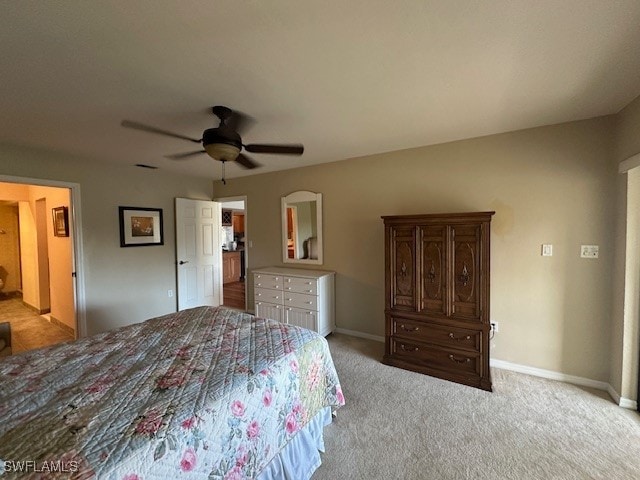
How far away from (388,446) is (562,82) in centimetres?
272

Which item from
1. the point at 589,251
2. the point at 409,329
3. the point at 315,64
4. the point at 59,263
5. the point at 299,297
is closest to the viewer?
the point at 315,64

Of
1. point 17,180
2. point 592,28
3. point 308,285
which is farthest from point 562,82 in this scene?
point 17,180

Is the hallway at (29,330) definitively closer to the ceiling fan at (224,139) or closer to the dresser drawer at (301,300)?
the dresser drawer at (301,300)

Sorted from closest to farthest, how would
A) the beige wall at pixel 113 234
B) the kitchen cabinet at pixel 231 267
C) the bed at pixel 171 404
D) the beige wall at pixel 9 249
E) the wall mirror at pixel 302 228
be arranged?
the bed at pixel 171 404 → the beige wall at pixel 113 234 → the wall mirror at pixel 302 228 → the beige wall at pixel 9 249 → the kitchen cabinet at pixel 231 267

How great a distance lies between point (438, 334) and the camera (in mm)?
2656

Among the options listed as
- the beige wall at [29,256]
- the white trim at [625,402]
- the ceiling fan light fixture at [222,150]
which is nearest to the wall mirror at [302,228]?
the ceiling fan light fixture at [222,150]

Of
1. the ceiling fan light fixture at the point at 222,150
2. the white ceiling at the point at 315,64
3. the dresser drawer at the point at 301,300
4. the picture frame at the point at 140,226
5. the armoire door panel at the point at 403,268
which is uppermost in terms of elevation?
the white ceiling at the point at 315,64

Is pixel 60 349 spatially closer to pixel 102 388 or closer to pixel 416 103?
pixel 102 388

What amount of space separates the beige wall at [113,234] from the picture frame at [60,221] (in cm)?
52

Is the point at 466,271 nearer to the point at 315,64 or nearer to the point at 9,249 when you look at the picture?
the point at 315,64

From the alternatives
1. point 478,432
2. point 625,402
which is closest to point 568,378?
point 625,402

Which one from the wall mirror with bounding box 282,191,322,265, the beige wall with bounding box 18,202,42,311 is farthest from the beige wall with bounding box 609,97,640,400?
the beige wall with bounding box 18,202,42,311

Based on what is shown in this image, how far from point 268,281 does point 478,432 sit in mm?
2774

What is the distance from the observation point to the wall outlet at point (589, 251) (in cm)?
243
